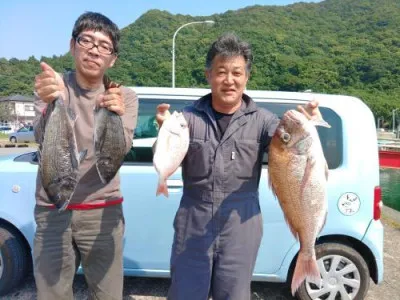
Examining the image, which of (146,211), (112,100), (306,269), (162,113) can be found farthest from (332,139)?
(112,100)

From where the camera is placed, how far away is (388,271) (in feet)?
15.6

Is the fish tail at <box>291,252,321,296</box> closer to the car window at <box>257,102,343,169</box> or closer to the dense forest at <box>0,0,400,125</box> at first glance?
the car window at <box>257,102,343,169</box>

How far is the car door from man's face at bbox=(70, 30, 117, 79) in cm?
140

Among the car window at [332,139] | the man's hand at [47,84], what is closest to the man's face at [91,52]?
the man's hand at [47,84]

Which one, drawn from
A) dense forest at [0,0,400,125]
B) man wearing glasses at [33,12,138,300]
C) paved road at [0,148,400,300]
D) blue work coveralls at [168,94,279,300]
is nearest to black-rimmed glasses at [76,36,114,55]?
man wearing glasses at [33,12,138,300]

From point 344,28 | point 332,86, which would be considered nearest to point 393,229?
point 332,86

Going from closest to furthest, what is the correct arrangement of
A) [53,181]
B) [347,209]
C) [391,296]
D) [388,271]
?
[53,181] < [347,209] < [391,296] < [388,271]

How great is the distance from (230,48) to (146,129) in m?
1.74

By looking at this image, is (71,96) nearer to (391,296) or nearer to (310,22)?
(391,296)

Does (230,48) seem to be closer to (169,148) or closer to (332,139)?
(169,148)

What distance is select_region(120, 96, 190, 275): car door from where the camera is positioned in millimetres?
3652

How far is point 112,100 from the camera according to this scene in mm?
2098

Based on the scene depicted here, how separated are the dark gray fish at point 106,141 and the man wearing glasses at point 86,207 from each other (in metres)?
0.13

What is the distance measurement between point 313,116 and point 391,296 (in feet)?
9.86
